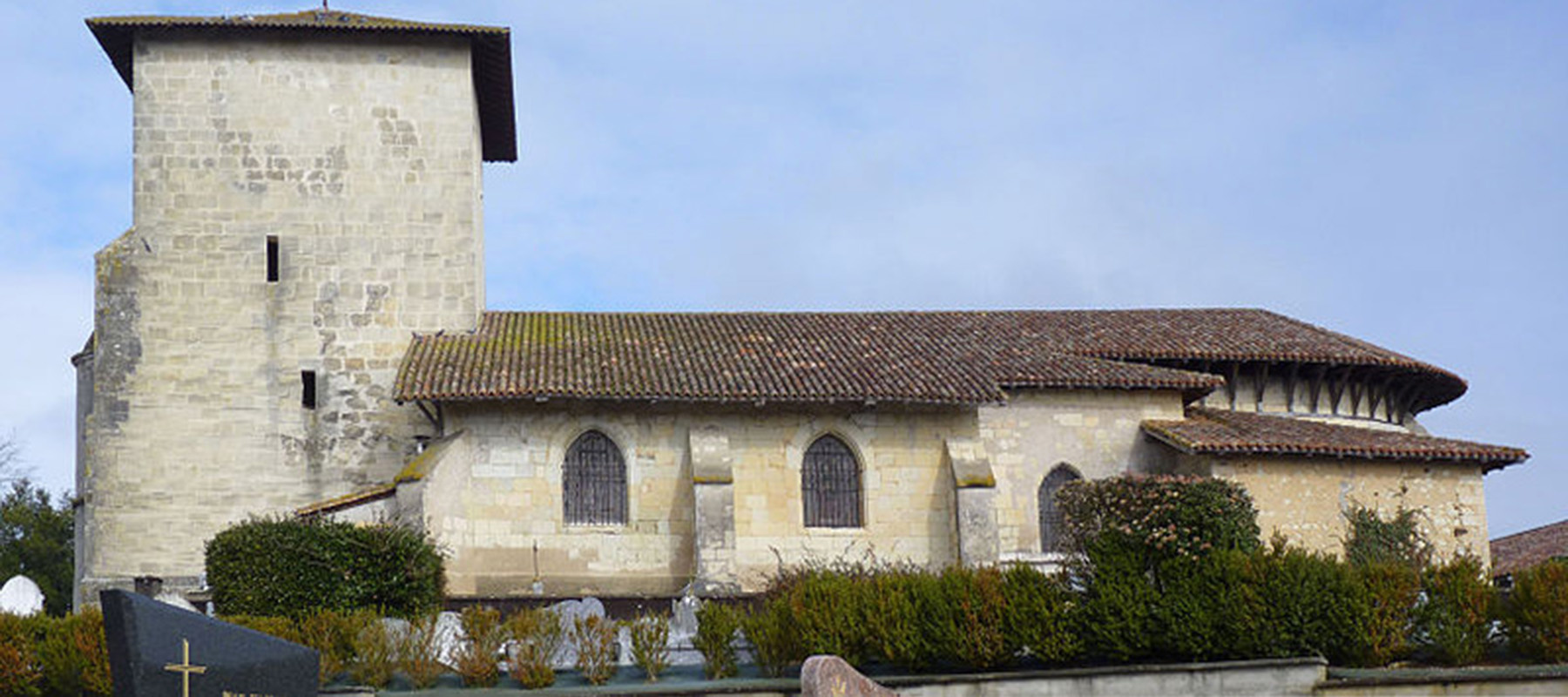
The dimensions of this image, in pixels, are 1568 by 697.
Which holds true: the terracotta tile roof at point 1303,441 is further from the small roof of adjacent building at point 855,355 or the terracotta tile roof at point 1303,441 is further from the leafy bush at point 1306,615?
the leafy bush at point 1306,615

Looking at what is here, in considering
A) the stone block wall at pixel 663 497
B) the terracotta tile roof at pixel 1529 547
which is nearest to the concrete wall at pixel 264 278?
the stone block wall at pixel 663 497

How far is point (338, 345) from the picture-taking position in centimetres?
3275

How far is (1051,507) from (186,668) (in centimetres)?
2357

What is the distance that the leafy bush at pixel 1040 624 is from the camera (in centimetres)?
2002

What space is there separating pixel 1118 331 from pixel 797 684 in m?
19.1

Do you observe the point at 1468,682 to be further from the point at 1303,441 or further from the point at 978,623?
the point at 1303,441

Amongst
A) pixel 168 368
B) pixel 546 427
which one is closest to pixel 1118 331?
pixel 546 427

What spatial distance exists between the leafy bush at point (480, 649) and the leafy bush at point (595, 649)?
900 mm

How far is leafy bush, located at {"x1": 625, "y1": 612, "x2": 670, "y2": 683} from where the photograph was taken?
65.9ft

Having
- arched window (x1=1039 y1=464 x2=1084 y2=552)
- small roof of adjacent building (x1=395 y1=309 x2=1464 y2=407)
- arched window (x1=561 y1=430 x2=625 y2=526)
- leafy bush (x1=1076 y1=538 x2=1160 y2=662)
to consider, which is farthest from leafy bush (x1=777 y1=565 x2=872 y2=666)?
arched window (x1=1039 y1=464 x2=1084 y2=552)

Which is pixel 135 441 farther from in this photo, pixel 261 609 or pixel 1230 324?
pixel 1230 324

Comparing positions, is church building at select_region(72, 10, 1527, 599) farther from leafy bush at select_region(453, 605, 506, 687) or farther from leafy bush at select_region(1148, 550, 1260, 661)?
leafy bush at select_region(1148, 550, 1260, 661)

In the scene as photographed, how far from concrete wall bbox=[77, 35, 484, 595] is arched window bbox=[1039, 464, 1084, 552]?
1156 centimetres

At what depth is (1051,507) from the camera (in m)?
32.1
